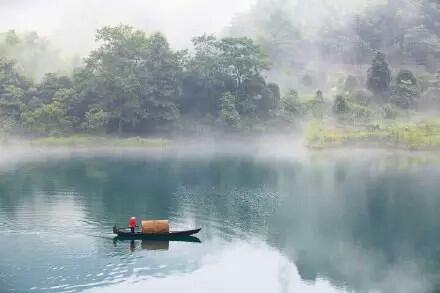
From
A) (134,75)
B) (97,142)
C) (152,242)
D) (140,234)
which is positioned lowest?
(152,242)

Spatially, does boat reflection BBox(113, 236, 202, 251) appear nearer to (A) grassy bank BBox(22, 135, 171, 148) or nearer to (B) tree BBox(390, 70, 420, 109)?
(A) grassy bank BBox(22, 135, 171, 148)

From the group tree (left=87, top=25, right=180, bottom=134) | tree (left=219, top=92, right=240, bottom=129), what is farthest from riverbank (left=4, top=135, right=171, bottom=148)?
tree (left=219, top=92, right=240, bottom=129)

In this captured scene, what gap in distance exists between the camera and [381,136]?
9556 cm

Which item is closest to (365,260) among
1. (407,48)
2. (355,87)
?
(355,87)

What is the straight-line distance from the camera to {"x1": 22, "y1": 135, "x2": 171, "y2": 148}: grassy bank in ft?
346

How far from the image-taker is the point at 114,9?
535 ft

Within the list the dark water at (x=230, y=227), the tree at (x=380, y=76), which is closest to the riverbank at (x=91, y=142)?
the dark water at (x=230, y=227)

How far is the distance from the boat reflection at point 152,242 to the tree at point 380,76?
7868 centimetres

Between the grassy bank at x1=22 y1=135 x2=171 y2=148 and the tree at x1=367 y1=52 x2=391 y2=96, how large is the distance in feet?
141

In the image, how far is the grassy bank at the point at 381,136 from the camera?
92.5 metres

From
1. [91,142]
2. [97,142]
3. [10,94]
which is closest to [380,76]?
[97,142]

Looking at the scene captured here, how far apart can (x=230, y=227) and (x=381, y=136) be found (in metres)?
54.7

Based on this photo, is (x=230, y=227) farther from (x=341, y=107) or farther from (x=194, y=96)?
(x=194, y=96)

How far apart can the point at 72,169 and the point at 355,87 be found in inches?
2504
